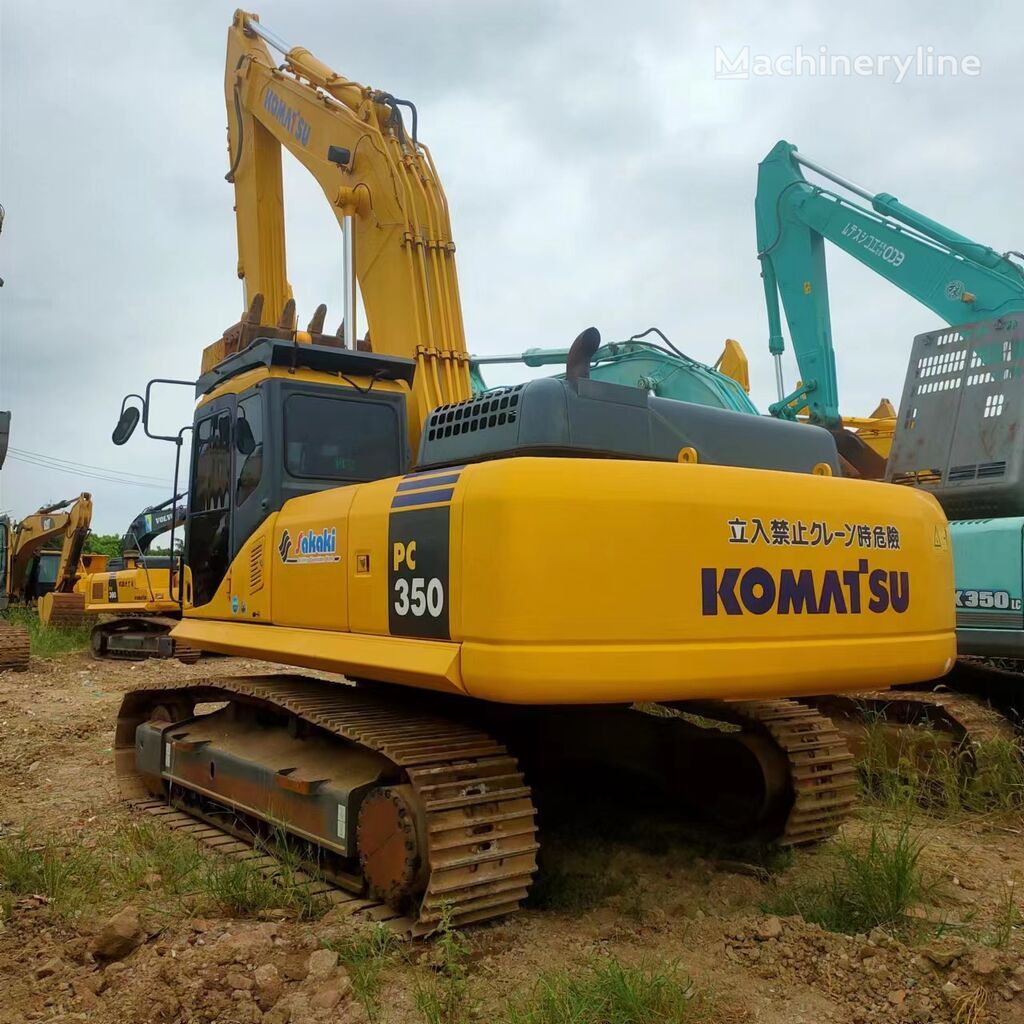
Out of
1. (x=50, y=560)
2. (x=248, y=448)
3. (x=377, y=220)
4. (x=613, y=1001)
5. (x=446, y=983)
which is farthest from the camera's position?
(x=50, y=560)

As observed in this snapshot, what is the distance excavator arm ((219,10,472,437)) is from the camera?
23.8 ft

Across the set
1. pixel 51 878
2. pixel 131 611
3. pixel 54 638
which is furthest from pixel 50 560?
pixel 51 878

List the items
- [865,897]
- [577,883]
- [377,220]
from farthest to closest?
[377,220], [577,883], [865,897]

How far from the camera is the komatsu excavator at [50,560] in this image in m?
16.2

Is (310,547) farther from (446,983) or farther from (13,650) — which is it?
(13,650)

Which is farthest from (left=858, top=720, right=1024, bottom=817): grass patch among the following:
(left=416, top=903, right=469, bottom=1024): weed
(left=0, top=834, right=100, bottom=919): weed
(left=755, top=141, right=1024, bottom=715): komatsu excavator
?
(left=0, top=834, right=100, bottom=919): weed

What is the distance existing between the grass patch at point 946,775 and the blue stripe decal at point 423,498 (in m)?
3.07

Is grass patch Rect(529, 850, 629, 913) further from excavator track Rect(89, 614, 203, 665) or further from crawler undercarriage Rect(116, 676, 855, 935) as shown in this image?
excavator track Rect(89, 614, 203, 665)

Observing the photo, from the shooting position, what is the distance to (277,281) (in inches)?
355

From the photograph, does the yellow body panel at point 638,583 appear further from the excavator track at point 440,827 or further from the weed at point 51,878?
the weed at point 51,878

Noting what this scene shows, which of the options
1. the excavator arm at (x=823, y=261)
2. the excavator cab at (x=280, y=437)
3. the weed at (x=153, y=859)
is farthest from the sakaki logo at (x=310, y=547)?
the excavator arm at (x=823, y=261)

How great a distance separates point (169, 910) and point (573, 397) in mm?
2475

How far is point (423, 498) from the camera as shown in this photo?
142 inches

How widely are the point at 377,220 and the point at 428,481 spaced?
14.9ft
